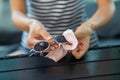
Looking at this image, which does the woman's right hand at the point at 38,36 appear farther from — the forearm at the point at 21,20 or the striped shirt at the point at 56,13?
the striped shirt at the point at 56,13

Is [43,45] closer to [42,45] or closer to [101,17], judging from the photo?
[42,45]

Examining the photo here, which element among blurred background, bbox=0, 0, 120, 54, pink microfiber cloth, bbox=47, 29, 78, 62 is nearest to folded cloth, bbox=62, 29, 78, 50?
pink microfiber cloth, bbox=47, 29, 78, 62

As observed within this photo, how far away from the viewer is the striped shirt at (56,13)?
0.92 meters

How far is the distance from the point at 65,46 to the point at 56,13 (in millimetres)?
231

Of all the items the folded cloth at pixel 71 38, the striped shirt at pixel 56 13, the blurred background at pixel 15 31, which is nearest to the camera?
the folded cloth at pixel 71 38

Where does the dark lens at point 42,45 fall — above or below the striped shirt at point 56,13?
below

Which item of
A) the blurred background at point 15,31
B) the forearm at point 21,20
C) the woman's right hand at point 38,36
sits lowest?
the blurred background at point 15,31

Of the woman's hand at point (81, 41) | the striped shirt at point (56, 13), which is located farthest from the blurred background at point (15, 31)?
the woman's hand at point (81, 41)

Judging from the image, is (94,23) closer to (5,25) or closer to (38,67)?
(38,67)

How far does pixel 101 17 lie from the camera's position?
806mm

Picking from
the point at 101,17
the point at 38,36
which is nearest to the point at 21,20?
the point at 38,36

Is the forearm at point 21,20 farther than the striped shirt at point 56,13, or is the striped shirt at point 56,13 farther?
the striped shirt at point 56,13

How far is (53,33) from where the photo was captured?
93 centimetres

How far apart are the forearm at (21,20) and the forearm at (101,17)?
0.57ft
